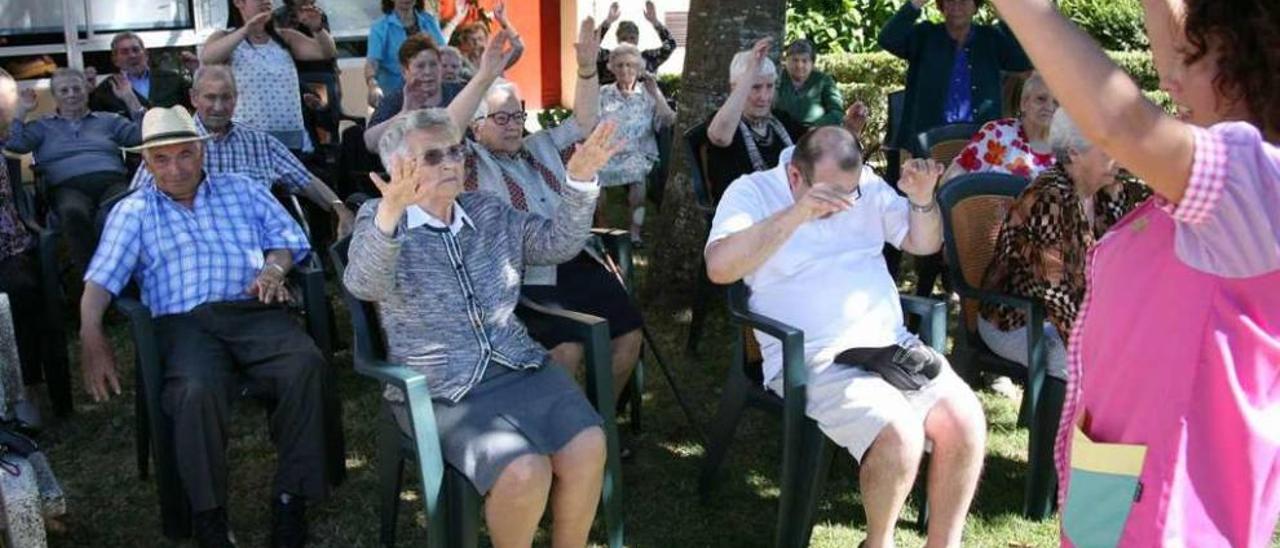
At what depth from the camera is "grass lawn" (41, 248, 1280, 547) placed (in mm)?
3693

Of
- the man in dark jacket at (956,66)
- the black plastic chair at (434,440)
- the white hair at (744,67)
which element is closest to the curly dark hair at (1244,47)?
the black plastic chair at (434,440)

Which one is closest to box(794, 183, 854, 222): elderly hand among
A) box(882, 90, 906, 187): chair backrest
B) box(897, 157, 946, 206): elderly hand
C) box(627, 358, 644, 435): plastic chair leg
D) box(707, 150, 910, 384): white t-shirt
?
box(707, 150, 910, 384): white t-shirt

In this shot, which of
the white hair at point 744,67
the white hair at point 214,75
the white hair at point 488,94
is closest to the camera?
the white hair at point 488,94

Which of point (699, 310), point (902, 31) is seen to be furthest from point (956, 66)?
point (699, 310)

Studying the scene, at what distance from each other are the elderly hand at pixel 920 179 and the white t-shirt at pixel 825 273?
0.10 metres

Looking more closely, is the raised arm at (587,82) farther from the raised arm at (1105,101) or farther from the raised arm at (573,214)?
the raised arm at (1105,101)

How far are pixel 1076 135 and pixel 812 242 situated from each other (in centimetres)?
87

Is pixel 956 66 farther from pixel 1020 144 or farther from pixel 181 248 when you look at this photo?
pixel 181 248

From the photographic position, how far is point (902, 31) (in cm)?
647

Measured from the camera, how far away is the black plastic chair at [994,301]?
12.4ft

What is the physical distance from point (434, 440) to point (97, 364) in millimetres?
1166

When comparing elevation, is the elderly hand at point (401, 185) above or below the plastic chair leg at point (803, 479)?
above

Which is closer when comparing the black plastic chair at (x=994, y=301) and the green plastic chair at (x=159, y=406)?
the green plastic chair at (x=159, y=406)

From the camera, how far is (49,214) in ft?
18.2
